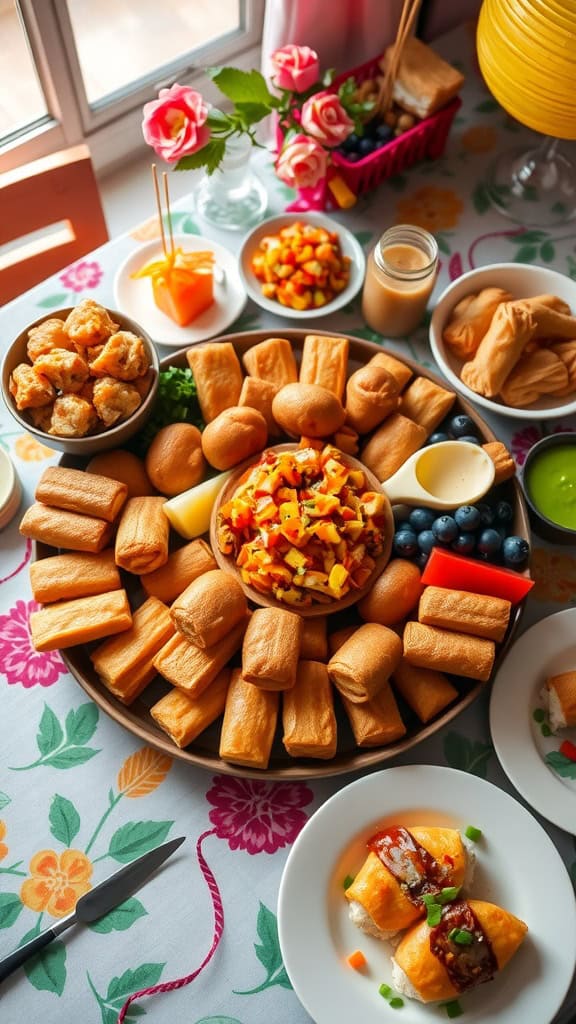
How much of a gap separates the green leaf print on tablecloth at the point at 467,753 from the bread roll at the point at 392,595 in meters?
0.22

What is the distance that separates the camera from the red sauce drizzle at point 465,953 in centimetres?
112

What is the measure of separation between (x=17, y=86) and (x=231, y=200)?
626mm

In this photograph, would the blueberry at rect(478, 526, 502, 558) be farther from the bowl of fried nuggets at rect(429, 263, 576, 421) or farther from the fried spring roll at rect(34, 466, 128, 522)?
the fried spring roll at rect(34, 466, 128, 522)

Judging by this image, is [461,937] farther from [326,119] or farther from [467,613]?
[326,119]

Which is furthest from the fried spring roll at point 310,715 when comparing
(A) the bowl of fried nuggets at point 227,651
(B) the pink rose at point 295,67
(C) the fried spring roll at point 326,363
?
(B) the pink rose at point 295,67

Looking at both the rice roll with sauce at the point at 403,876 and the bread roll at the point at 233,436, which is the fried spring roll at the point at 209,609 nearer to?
the bread roll at the point at 233,436

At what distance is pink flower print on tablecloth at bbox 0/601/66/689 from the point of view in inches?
55.6

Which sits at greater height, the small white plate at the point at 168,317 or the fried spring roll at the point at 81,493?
the small white plate at the point at 168,317

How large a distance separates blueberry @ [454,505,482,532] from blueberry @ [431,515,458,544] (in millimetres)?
11

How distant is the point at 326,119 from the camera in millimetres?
1653

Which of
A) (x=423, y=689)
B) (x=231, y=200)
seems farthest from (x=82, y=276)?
(x=423, y=689)

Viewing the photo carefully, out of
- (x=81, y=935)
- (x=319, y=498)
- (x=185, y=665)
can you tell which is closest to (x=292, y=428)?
(x=319, y=498)

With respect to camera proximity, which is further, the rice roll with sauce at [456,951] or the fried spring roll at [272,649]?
the fried spring roll at [272,649]

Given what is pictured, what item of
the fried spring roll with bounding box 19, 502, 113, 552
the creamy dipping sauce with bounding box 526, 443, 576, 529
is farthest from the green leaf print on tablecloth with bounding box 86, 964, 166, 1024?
the creamy dipping sauce with bounding box 526, 443, 576, 529
